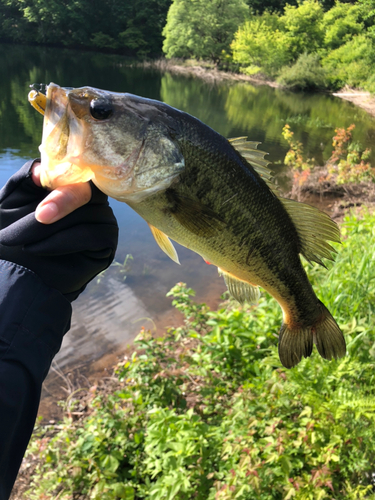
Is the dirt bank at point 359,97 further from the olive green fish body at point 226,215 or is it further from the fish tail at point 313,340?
the olive green fish body at point 226,215

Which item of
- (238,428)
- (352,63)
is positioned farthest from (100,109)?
(352,63)

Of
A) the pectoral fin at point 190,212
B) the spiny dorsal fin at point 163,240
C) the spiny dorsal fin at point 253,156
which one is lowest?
the spiny dorsal fin at point 163,240

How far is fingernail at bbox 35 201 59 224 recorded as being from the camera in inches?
55.5

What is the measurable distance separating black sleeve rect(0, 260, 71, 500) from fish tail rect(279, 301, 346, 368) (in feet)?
3.94

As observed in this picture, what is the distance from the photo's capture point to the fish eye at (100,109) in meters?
1.44

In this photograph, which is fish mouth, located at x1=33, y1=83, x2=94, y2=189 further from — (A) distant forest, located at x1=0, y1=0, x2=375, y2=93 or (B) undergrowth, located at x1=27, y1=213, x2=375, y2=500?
(A) distant forest, located at x1=0, y1=0, x2=375, y2=93

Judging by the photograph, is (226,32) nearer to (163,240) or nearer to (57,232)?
(163,240)

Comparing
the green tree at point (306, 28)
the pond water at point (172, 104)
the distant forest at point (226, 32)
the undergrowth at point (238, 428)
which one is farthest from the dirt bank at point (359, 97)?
the undergrowth at point (238, 428)

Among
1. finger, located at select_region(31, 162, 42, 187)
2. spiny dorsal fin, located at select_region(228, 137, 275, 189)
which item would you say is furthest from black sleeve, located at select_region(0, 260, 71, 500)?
spiny dorsal fin, located at select_region(228, 137, 275, 189)

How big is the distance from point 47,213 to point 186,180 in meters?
0.61

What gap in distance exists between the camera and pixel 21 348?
135 cm

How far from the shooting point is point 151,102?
5.13ft

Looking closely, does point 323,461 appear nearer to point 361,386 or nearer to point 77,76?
point 361,386

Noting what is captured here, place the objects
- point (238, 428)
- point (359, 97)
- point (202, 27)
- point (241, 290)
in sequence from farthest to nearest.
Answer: point (202, 27) → point (359, 97) → point (238, 428) → point (241, 290)
